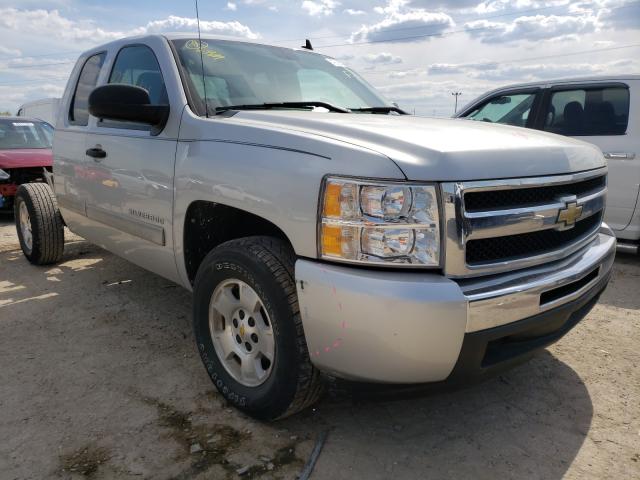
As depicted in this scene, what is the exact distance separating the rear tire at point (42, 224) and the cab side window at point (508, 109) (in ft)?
14.5

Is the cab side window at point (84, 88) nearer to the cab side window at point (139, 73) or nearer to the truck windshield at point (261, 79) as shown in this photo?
the cab side window at point (139, 73)

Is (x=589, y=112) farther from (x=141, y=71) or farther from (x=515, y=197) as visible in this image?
(x=141, y=71)

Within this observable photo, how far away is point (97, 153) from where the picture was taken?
3488 mm

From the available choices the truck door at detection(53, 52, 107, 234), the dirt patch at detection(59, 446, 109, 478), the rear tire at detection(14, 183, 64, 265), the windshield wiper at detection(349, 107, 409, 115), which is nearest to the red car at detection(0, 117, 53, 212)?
the rear tire at detection(14, 183, 64, 265)

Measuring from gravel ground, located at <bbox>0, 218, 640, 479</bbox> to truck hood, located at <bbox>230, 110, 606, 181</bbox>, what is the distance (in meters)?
0.92

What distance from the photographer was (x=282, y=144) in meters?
2.15

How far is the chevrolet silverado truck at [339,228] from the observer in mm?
1831

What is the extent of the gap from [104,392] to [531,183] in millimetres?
2319

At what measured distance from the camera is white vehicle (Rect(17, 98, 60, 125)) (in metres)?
21.3

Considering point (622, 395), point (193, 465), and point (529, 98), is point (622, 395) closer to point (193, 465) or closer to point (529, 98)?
point (193, 465)

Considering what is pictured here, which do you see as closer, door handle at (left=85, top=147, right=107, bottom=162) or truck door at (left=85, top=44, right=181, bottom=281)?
truck door at (left=85, top=44, right=181, bottom=281)

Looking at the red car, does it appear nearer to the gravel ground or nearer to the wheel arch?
the gravel ground

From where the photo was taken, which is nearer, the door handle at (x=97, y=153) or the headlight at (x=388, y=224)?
the headlight at (x=388, y=224)

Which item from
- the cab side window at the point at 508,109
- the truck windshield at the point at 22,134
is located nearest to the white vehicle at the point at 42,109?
the truck windshield at the point at 22,134
